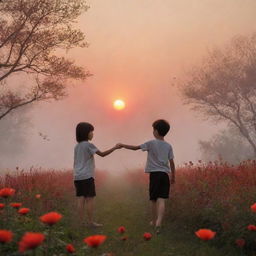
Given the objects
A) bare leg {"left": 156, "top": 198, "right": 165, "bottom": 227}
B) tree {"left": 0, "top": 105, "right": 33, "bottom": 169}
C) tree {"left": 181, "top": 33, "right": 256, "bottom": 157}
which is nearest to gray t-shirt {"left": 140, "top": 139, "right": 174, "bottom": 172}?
bare leg {"left": 156, "top": 198, "right": 165, "bottom": 227}

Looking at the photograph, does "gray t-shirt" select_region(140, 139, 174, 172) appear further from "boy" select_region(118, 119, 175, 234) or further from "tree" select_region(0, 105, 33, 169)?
"tree" select_region(0, 105, 33, 169)

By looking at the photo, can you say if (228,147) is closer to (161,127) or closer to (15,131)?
(15,131)

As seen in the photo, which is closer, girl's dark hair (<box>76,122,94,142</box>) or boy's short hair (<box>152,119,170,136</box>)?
boy's short hair (<box>152,119,170,136</box>)

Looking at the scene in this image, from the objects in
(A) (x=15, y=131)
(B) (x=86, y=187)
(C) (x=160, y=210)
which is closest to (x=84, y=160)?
(B) (x=86, y=187)

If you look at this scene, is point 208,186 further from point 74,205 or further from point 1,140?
point 1,140

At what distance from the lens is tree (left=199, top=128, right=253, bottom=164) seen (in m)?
46.6

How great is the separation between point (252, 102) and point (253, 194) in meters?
24.9

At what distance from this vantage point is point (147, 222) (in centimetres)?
851

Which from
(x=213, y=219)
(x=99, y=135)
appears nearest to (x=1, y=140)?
(x=213, y=219)

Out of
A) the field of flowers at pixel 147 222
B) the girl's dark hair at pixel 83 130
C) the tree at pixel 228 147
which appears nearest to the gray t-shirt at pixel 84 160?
the girl's dark hair at pixel 83 130

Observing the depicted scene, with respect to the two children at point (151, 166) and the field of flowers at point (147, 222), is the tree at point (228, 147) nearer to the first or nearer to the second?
the field of flowers at point (147, 222)

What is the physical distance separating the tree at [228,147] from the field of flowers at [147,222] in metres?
37.0

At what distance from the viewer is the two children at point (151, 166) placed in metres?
7.61

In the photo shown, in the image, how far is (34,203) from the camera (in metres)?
8.45
